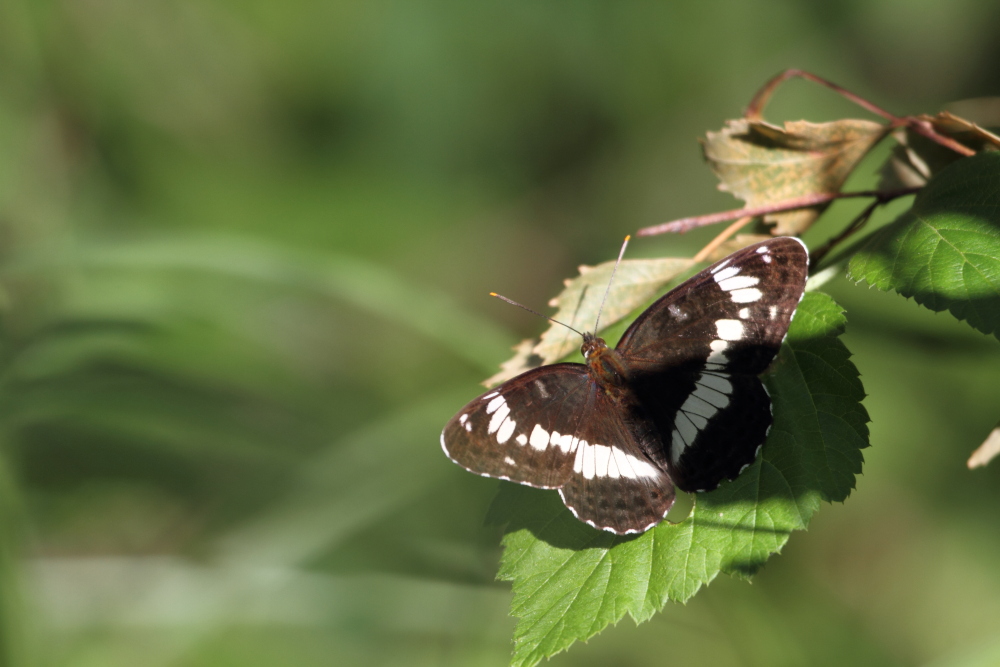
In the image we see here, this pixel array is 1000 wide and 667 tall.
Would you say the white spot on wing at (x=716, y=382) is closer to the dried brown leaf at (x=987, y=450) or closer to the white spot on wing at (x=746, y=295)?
the white spot on wing at (x=746, y=295)

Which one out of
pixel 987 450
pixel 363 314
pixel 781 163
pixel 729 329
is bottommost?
pixel 987 450

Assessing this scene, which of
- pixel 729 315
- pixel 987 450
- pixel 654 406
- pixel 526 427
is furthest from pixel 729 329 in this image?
pixel 987 450

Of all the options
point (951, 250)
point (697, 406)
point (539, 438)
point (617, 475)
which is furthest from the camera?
point (697, 406)

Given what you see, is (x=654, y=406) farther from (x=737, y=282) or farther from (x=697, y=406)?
(x=737, y=282)

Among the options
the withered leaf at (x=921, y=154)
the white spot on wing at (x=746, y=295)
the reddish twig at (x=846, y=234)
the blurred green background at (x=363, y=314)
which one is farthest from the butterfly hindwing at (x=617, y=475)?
the blurred green background at (x=363, y=314)

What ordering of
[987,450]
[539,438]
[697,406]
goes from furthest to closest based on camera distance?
[697,406]
[539,438]
[987,450]

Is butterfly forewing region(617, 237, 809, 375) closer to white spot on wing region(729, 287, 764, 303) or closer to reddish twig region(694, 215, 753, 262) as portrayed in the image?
white spot on wing region(729, 287, 764, 303)

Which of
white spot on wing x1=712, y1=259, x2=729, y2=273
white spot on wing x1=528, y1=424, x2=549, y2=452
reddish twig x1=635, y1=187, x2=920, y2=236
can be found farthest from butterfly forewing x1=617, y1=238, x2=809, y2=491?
white spot on wing x1=528, y1=424, x2=549, y2=452

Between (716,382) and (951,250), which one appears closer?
(951,250)
